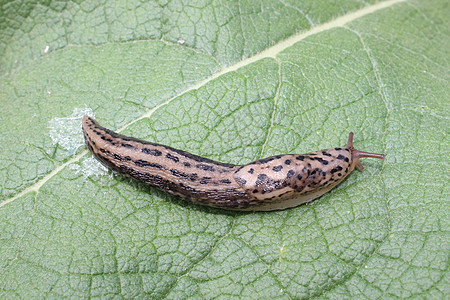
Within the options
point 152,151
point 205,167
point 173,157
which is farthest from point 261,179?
point 152,151

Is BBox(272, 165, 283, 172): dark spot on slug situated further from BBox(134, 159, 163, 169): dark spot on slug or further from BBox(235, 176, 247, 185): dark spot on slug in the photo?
BBox(134, 159, 163, 169): dark spot on slug

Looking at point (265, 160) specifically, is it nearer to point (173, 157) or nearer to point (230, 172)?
point (230, 172)

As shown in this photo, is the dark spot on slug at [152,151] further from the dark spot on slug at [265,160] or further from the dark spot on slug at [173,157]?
the dark spot on slug at [265,160]

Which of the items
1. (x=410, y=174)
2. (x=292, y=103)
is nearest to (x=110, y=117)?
(x=292, y=103)

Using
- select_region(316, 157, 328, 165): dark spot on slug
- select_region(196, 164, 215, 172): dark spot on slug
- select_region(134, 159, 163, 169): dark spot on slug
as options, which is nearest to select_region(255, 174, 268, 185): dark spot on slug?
select_region(196, 164, 215, 172): dark spot on slug

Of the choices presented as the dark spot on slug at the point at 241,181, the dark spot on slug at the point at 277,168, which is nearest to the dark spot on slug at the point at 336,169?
the dark spot on slug at the point at 277,168

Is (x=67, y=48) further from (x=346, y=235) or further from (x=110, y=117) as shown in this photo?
(x=346, y=235)
